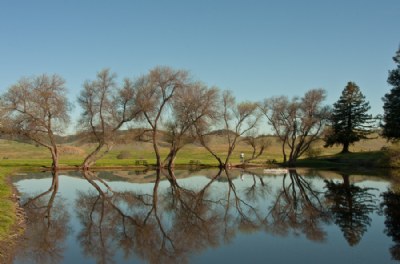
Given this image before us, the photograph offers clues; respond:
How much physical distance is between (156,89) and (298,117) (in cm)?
2416

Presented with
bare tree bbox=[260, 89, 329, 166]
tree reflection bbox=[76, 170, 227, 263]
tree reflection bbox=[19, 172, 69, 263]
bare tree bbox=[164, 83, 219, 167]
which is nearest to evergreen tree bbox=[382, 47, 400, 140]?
bare tree bbox=[260, 89, 329, 166]

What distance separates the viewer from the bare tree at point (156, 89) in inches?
2057

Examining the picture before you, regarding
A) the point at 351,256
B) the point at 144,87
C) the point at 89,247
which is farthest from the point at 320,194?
the point at 144,87

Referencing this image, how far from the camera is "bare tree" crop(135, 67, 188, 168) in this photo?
52250mm

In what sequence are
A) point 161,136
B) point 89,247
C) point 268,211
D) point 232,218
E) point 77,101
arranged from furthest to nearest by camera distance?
point 161,136 → point 77,101 → point 268,211 → point 232,218 → point 89,247

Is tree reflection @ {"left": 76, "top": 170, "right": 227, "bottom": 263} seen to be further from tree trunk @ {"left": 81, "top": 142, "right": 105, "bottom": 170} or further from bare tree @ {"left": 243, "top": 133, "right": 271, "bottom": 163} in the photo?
bare tree @ {"left": 243, "top": 133, "right": 271, "bottom": 163}

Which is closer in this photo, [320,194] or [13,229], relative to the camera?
[13,229]

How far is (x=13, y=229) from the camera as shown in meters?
14.5

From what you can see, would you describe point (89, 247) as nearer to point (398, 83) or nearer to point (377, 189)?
point (377, 189)

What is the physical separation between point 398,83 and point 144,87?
3548 cm

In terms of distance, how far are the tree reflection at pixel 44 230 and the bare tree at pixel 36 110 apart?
936 inches

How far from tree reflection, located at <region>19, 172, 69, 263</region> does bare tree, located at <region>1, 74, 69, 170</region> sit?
23.8 meters

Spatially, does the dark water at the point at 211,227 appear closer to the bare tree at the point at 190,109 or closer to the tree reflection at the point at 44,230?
the tree reflection at the point at 44,230

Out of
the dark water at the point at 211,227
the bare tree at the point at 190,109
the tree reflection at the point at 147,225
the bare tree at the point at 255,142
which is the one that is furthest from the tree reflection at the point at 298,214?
the bare tree at the point at 255,142
